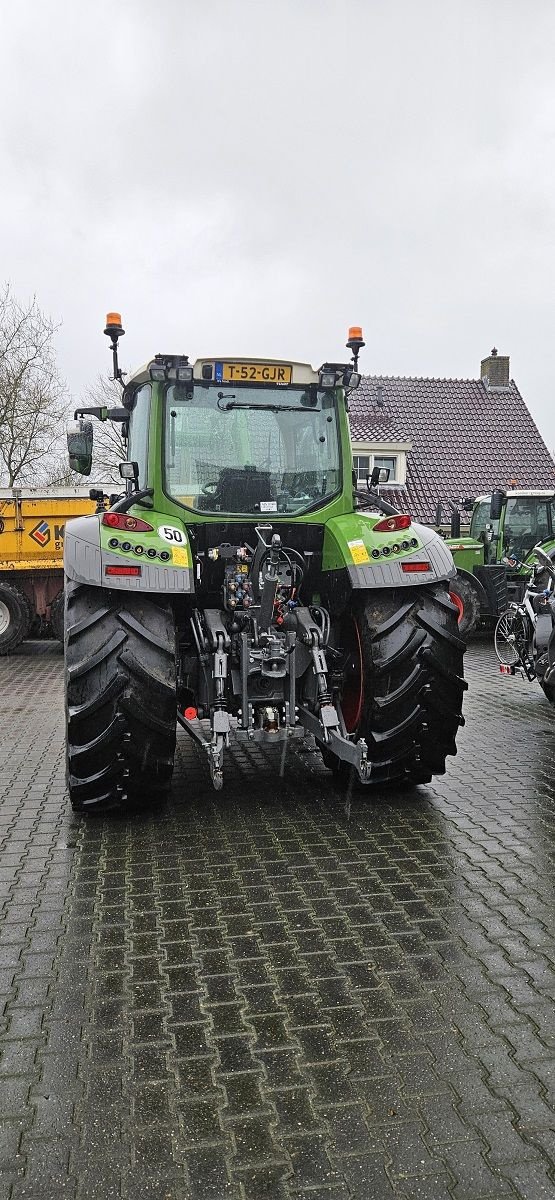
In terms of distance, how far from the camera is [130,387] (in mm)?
5961

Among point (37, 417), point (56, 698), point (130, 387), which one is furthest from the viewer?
point (37, 417)

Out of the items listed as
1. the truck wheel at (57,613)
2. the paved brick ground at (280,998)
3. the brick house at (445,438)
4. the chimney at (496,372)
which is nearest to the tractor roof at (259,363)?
the paved brick ground at (280,998)

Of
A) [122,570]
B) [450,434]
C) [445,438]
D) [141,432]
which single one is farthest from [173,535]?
[450,434]

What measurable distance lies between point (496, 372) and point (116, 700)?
79.1 ft

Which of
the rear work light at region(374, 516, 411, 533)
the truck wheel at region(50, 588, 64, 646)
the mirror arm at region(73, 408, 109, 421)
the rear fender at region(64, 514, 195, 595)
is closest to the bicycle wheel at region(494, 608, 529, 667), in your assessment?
the rear work light at region(374, 516, 411, 533)

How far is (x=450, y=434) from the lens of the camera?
78.3 feet

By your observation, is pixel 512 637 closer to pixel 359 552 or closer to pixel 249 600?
pixel 359 552

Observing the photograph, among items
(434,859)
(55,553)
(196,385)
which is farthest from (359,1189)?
(55,553)

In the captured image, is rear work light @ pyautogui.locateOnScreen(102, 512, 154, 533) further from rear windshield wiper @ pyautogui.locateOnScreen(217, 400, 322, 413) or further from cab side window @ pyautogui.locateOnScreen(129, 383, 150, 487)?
rear windshield wiper @ pyautogui.locateOnScreen(217, 400, 322, 413)

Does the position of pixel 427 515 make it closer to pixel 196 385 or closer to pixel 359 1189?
pixel 196 385

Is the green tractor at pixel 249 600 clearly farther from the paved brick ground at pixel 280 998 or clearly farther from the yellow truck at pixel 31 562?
the yellow truck at pixel 31 562

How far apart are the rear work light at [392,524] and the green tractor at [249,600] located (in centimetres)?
1

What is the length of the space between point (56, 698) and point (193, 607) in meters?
4.34

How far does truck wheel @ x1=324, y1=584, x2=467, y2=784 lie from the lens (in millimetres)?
5004
